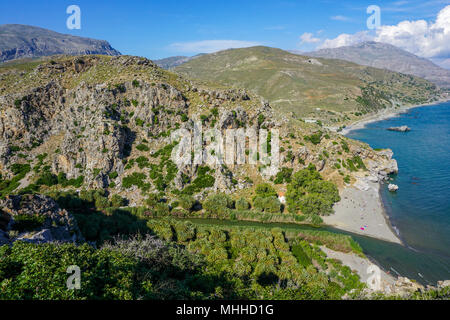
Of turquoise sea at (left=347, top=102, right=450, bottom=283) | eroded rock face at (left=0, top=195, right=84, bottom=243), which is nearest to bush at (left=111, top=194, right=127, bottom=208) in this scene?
eroded rock face at (left=0, top=195, right=84, bottom=243)

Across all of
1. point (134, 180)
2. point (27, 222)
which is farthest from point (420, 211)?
point (27, 222)

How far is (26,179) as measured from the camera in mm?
66188

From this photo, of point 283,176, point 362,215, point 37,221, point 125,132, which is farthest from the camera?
point 125,132

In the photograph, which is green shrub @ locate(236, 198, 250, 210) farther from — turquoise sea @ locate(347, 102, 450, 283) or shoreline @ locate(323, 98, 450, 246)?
turquoise sea @ locate(347, 102, 450, 283)

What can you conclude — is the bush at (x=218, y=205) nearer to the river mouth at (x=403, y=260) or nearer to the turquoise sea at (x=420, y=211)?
the river mouth at (x=403, y=260)

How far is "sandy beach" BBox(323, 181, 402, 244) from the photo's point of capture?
5341cm

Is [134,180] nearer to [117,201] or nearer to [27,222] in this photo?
[117,201]

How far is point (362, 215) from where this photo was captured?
5903cm

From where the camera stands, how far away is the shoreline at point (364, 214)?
5316 centimetres

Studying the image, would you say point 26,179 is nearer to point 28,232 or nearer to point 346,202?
point 28,232

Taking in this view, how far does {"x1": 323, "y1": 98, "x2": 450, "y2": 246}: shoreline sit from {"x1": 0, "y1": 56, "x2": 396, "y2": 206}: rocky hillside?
5183mm

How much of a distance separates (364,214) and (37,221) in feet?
218

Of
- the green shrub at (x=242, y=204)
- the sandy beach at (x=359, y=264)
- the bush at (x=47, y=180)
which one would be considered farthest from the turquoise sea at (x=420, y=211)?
the bush at (x=47, y=180)

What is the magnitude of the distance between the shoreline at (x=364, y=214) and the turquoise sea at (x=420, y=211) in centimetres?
201
